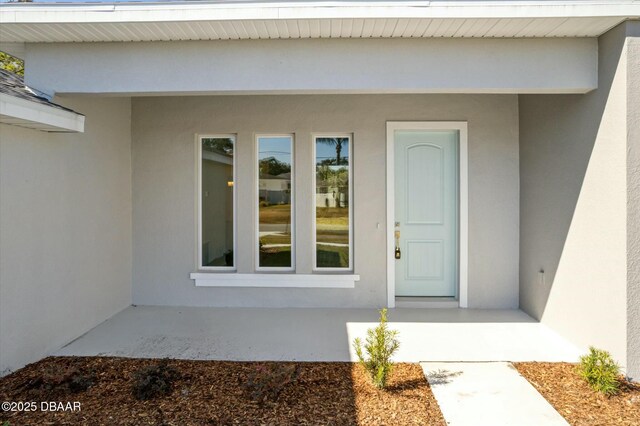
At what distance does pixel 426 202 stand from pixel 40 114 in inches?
184

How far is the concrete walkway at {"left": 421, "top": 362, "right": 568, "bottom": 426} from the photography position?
3.01 metres

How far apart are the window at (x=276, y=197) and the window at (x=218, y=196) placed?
1.47 ft

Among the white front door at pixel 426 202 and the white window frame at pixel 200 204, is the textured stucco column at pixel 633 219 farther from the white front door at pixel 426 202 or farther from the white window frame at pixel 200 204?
the white window frame at pixel 200 204

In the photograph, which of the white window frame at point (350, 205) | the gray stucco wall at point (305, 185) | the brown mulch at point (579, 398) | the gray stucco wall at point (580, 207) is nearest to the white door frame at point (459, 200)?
the gray stucco wall at point (305, 185)

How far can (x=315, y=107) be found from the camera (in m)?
5.79

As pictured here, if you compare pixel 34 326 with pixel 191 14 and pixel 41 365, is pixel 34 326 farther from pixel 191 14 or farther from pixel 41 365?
pixel 191 14

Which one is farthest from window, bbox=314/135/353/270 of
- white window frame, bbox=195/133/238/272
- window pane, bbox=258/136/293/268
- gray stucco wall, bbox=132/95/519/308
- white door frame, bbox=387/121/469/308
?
white window frame, bbox=195/133/238/272

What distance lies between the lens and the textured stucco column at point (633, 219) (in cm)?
356

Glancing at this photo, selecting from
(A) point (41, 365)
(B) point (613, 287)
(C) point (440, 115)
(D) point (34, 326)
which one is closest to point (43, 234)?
(D) point (34, 326)

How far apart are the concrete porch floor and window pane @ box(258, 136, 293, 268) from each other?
86 centimetres

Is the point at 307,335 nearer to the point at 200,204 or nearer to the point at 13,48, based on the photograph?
the point at 200,204

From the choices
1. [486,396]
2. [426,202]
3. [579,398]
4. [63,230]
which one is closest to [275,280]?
[426,202]

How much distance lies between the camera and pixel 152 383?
3.32 m

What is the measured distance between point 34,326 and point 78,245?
3.32 feet
